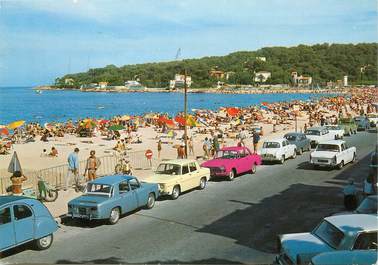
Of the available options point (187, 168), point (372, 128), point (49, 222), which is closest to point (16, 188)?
point (49, 222)

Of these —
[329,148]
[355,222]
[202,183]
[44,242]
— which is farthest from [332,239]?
[329,148]

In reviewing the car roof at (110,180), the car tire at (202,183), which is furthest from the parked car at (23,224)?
the car tire at (202,183)

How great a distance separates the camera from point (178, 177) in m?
17.1

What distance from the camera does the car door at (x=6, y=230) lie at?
33.8 ft

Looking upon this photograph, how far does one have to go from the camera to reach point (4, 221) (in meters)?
10.4

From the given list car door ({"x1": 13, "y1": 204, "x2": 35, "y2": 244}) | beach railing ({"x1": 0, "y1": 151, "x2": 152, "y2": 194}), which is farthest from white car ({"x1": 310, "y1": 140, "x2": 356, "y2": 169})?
car door ({"x1": 13, "y1": 204, "x2": 35, "y2": 244})

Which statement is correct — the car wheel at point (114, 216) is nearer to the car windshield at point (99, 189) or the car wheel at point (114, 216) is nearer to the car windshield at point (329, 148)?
the car windshield at point (99, 189)

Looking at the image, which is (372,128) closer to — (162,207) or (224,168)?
(224,168)

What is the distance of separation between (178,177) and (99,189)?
152 inches

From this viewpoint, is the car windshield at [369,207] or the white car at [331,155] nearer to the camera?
the car windshield at [369,207]

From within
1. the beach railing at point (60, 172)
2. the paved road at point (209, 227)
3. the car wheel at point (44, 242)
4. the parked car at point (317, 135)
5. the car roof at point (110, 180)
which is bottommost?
the beach railing at point (60, 172)

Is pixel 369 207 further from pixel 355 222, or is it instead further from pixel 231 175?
pixel 231 175

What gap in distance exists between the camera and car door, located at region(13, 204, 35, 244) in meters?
10.6

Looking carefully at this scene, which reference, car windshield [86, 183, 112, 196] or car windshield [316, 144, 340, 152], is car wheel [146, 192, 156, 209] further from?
car windshield [316, 144, 340, 152]
